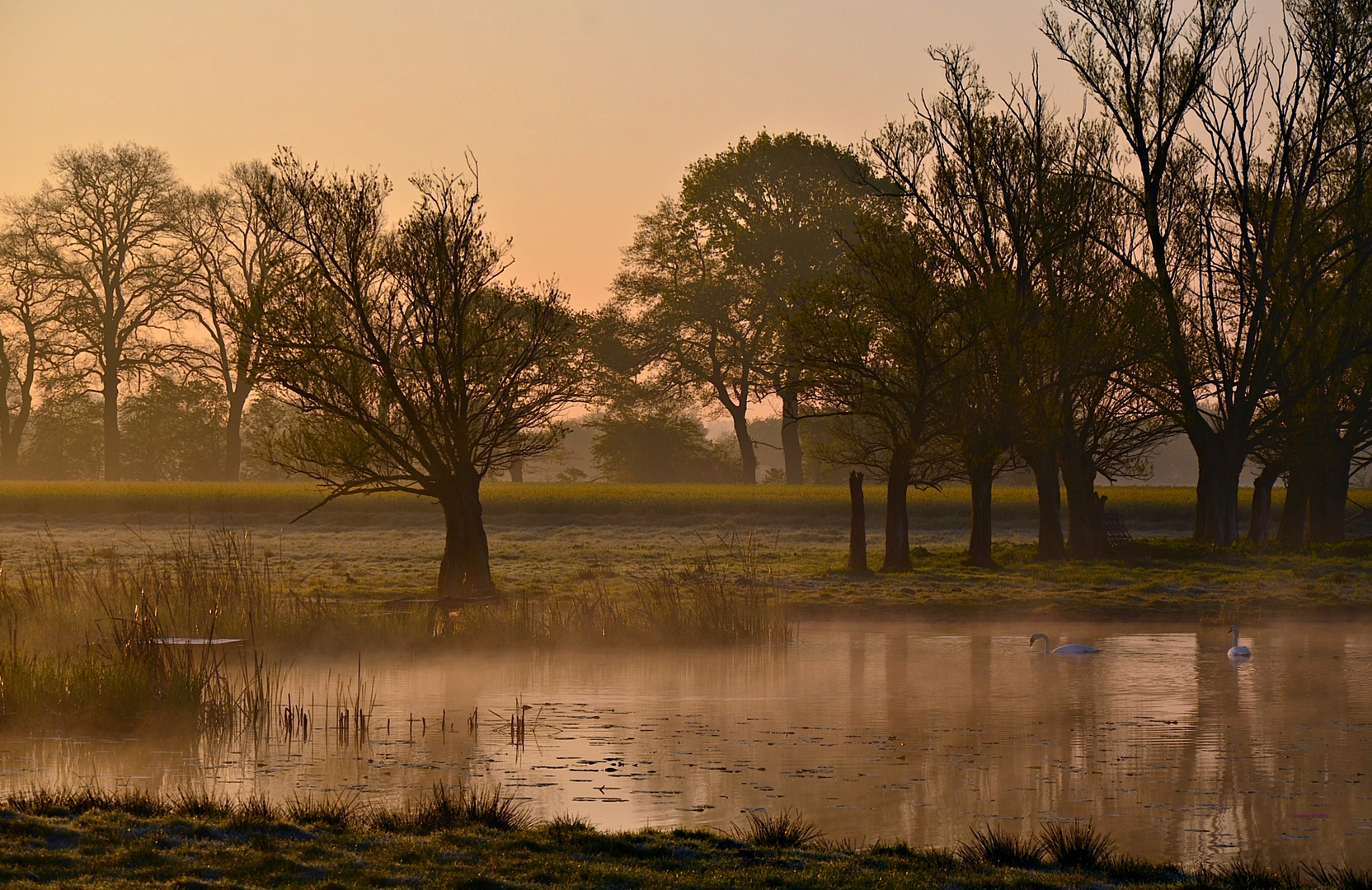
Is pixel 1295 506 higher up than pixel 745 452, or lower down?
lower down

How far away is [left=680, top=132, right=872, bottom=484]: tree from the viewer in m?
62.5

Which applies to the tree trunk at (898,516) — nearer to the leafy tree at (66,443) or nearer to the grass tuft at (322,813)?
the grass tuft at (322,813)

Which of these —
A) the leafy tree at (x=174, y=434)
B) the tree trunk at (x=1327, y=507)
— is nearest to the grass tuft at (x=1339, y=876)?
the tree trunk at (x=1327, y=507)

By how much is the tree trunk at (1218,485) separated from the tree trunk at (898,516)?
7.48m

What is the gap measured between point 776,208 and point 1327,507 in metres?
32.2

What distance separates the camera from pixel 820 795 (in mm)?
10148

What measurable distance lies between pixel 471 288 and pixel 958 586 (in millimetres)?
10738

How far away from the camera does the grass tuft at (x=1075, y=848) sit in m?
7.80

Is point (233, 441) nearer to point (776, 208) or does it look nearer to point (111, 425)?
point (111, 425)

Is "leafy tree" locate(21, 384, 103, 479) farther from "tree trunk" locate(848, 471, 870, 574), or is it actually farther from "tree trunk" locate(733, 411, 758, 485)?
"tree trunk" locate(848, 471, 870, 574)

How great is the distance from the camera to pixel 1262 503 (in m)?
37.9

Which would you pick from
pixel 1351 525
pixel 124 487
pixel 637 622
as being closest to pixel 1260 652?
pixel 637 622

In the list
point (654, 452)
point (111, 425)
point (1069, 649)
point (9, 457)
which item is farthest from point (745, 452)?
point (1069, 649)

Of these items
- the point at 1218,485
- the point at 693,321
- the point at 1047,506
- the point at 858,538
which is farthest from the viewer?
the point at 693,321
